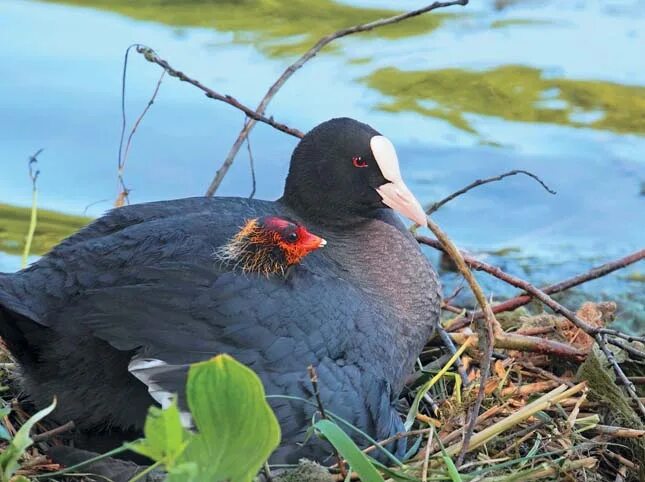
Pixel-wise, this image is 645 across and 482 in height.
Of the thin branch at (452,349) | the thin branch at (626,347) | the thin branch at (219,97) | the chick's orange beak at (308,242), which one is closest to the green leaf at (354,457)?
the chick's orange beak at (308,242)

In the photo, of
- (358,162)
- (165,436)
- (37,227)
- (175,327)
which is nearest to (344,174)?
(358,162)

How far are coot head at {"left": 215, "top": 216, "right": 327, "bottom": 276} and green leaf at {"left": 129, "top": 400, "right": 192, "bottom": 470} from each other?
111 cm

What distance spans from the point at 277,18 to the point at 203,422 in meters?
5.63

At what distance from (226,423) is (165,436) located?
0.49 feet

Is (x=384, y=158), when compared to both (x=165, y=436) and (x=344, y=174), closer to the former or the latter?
(x=344, y=174)

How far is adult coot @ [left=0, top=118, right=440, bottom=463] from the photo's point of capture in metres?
3.51

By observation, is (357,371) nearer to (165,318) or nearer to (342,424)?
(342,424)

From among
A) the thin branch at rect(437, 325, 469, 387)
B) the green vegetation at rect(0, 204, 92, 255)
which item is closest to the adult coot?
the thin branch at rect(437, 325, 469, 387)

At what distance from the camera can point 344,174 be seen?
431 cm

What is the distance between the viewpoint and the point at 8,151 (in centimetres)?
722

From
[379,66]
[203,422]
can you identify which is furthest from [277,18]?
[203,422]

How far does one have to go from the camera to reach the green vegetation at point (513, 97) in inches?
314

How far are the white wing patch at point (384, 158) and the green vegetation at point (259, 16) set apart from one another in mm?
3706

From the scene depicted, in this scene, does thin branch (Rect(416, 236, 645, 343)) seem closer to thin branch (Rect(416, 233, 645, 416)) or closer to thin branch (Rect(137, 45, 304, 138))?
thin branch (Rect(416, 233, 645, 416))
